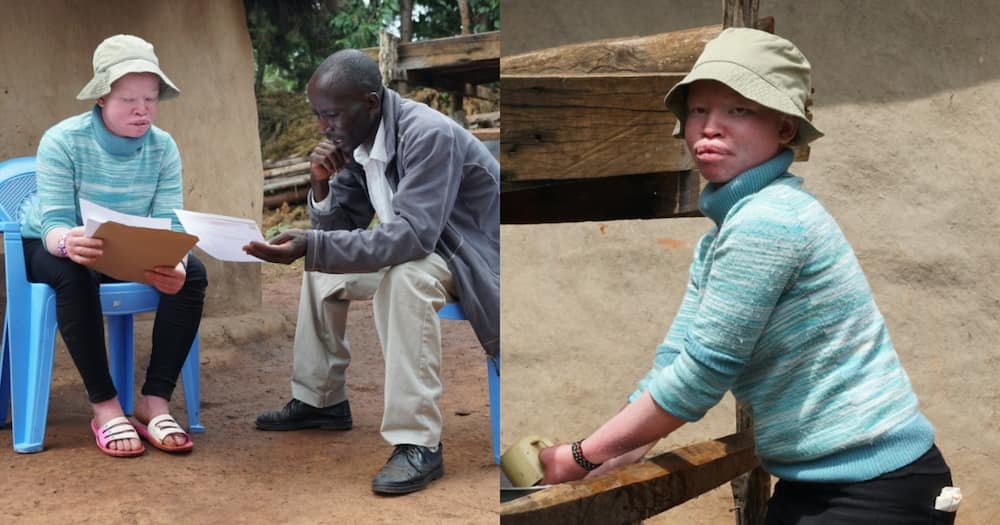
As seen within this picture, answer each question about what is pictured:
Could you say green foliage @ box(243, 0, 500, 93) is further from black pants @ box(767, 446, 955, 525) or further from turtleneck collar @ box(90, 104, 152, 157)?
black pants @ box(767, 446, 955, 525)

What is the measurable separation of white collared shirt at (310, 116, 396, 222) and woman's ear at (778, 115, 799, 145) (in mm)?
871

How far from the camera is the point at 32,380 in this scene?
1829mm

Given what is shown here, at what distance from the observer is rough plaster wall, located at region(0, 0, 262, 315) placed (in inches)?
89.2

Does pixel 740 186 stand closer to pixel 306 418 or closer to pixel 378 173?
pixel 378 173

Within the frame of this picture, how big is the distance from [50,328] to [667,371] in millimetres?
1331

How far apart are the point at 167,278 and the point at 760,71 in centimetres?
127

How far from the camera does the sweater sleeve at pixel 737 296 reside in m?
0.80

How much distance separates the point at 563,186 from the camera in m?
1.12

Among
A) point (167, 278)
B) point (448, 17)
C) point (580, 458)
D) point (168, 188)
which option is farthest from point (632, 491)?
point (168, 188)

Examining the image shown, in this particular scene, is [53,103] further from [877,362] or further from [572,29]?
[877,362]

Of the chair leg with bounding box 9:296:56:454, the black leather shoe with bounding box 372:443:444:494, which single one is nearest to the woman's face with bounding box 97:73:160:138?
the chair leg with bounding box 9:296:56:454

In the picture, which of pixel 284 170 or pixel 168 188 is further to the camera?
pixel 284 170

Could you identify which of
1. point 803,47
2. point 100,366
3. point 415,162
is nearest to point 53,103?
point 100,366

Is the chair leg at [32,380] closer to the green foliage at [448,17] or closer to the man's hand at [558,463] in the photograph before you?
the green foliage at [448,17]
